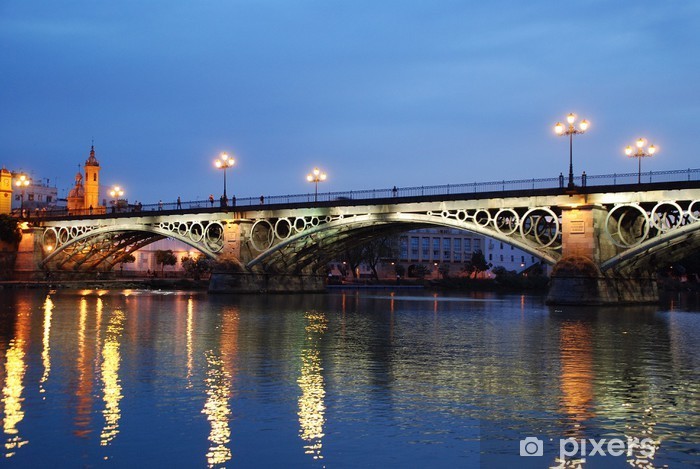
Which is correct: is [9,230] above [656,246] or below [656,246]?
above

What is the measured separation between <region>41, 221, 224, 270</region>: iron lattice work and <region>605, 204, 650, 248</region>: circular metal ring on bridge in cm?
3917

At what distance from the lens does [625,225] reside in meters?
59.4

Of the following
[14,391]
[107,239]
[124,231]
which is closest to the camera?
[14,391]

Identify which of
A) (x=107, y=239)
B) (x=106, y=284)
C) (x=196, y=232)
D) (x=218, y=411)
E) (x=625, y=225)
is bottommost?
(x=218, y=411)

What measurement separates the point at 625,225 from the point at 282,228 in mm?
35221

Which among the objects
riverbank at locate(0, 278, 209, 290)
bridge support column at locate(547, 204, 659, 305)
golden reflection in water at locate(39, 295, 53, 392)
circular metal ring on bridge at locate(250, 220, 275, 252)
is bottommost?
golden reflection in water at locate(39, 295, 53, 392)

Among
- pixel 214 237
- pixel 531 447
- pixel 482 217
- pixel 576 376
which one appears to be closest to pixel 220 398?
pixel 531 447

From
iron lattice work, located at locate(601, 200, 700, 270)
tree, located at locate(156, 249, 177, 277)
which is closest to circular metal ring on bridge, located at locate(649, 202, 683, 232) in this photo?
iron lattice work, located at locate(601, 200, 700, 270)

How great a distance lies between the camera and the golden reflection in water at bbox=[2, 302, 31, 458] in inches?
465

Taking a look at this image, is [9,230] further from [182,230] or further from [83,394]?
[83,394]

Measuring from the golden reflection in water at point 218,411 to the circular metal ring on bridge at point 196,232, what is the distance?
66.5m

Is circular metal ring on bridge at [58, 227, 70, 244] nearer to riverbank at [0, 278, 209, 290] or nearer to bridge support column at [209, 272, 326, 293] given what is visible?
riverbank at [0, 278, 209, 290]

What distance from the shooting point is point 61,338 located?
89.1ft

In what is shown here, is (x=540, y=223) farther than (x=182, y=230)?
No
